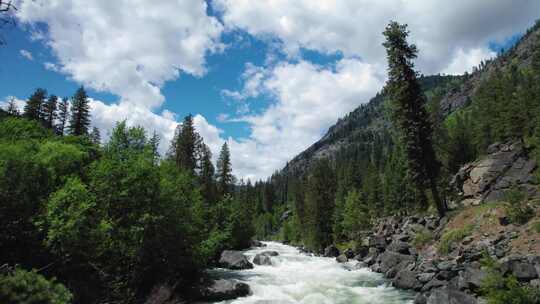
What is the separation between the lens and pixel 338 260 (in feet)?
145

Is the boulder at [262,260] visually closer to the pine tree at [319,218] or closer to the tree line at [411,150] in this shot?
the tree line at [411,150]

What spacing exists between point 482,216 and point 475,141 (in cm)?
4866

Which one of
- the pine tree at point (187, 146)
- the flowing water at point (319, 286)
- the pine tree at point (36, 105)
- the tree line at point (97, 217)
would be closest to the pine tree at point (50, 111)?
the pine tree at point (36, 105)

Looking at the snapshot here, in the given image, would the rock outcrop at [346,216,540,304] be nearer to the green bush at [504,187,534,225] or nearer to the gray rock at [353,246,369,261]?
the green bush at [504,187,534,225]

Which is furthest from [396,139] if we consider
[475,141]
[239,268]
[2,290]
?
[475,141]

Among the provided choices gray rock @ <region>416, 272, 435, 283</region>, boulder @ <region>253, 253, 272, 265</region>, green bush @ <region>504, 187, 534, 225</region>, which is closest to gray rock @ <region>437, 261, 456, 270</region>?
gray rock @ <region>416, 272, 435, 283</region>

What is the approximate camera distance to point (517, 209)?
2388cm

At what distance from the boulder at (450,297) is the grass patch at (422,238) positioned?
640 inches

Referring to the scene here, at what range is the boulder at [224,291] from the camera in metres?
22.3

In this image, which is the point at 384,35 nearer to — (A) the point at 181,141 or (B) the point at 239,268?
(B) the point at 239,268

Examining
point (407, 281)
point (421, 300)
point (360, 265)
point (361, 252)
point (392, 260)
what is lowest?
point (360, 265)

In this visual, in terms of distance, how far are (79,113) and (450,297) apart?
6775 centimetres

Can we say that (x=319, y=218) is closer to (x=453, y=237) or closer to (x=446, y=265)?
(x=453, y=237)

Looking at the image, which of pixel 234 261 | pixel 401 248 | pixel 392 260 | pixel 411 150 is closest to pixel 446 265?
pixel 392 260
